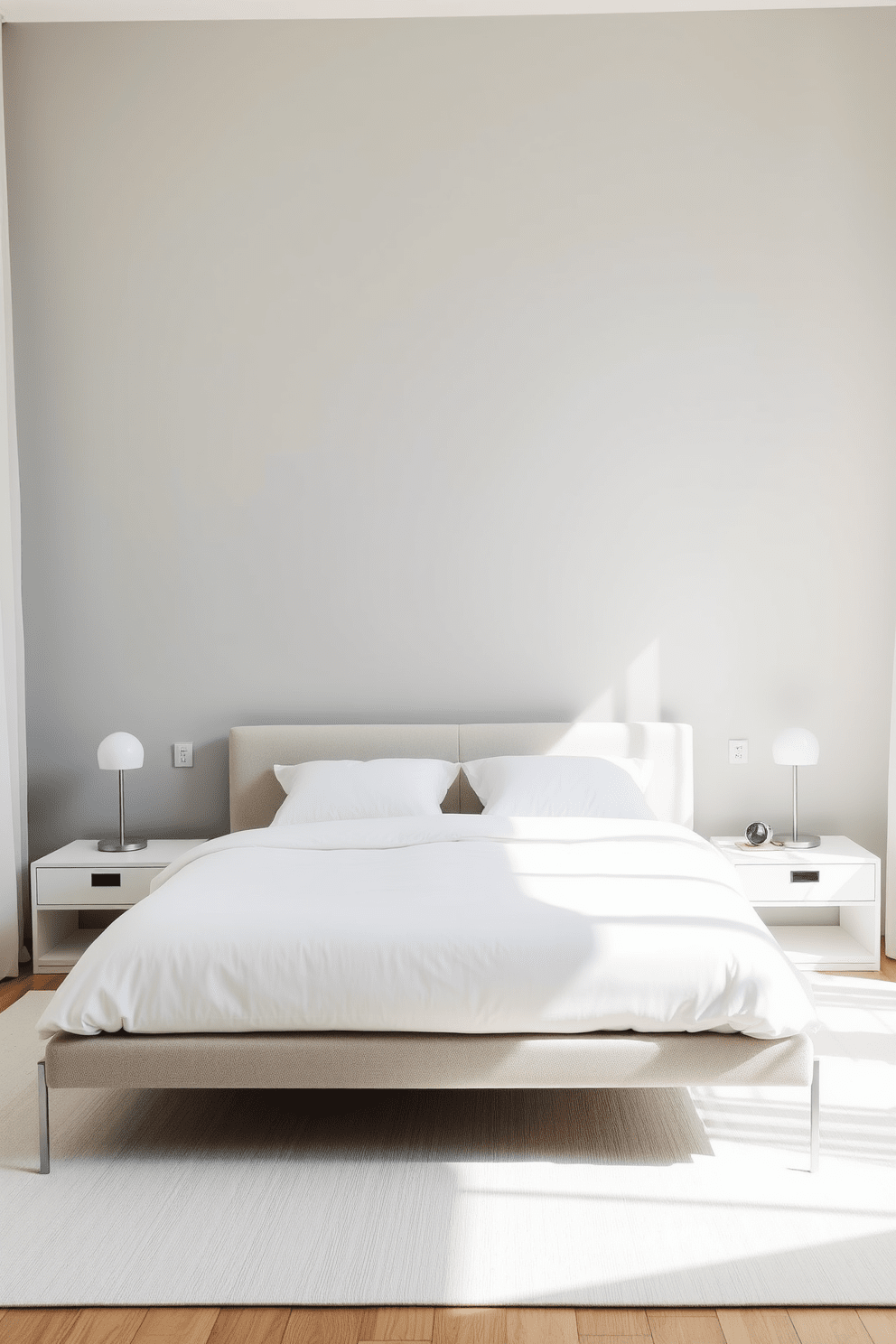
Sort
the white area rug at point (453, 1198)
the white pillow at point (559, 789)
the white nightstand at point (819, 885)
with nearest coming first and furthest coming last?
the white area rug at point (453, 1198) < the white pillow at point (559, 789) < the white nightstand at point (819, 885)

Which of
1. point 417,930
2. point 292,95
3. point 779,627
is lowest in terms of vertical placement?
point 417,930

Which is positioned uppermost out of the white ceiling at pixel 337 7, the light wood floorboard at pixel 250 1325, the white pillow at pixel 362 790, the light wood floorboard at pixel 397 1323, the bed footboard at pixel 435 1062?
the white ceiling at pixel 337 7

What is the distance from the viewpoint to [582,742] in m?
3.96

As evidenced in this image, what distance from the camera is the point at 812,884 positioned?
144 inches

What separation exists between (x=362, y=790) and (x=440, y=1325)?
1943 millimetres

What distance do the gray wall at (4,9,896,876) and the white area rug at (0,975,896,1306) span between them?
5.47 feet

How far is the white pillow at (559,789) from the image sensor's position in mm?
3494

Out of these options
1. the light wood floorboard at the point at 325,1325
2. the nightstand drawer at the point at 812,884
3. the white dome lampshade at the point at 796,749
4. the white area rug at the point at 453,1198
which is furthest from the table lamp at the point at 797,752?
the light wood floorboard at the point at 325,1325

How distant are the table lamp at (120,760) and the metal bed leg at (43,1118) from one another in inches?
59.7

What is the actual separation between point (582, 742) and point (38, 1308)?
2575mm

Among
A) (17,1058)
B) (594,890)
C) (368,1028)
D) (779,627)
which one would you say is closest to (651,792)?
(779,627)

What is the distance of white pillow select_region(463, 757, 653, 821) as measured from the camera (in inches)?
138

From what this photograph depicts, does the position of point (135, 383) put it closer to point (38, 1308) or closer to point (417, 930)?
point (417, 930)

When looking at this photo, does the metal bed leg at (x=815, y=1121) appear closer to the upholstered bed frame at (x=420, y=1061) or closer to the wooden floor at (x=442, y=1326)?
the upholstered bed frame at (x=420, y=1061)
